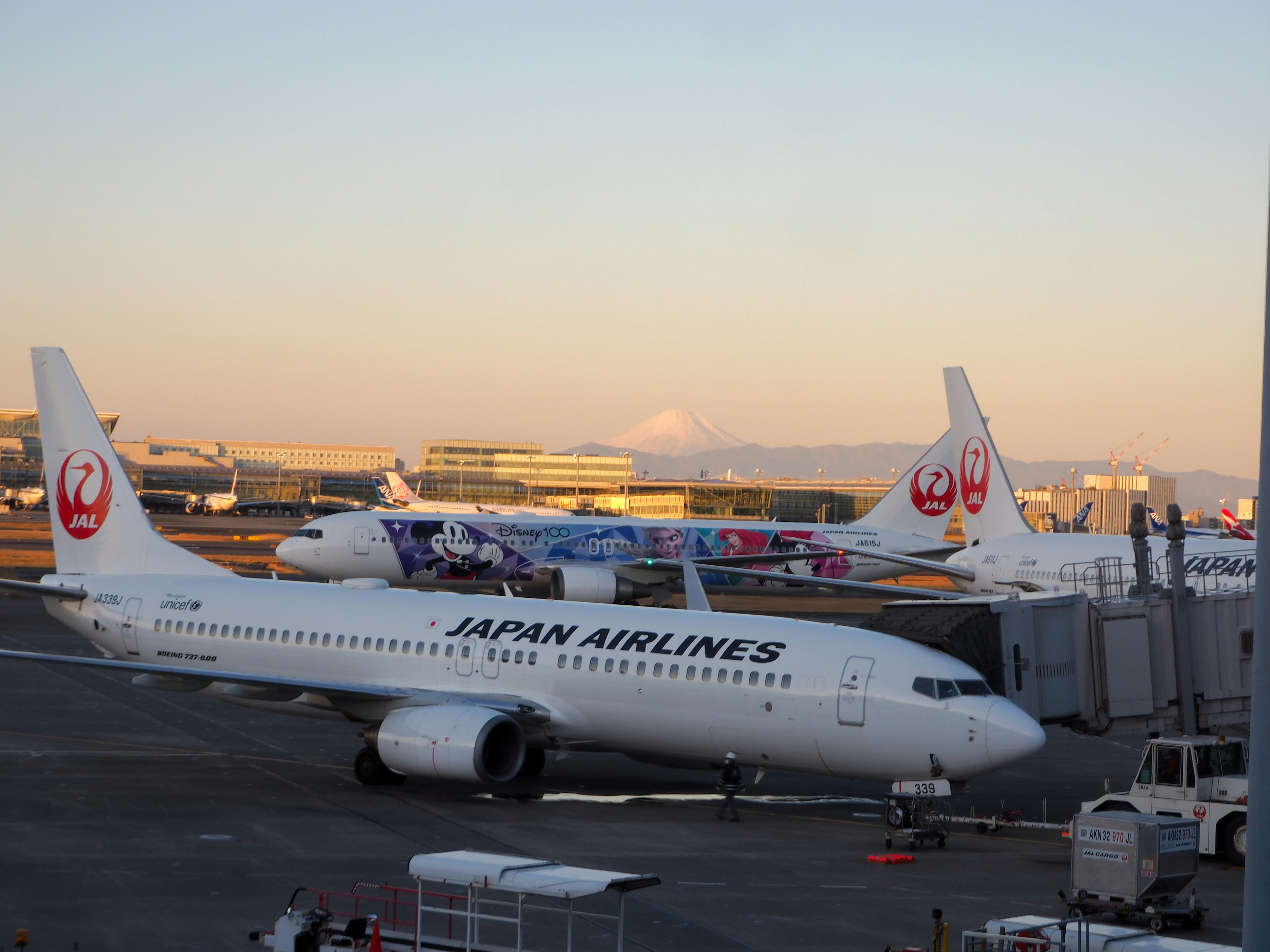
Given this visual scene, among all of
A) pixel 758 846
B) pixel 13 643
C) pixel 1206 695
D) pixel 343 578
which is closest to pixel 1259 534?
pixel 758 846

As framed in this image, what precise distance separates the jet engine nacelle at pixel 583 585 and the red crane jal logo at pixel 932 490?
20806 mm

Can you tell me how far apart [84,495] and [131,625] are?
384cm

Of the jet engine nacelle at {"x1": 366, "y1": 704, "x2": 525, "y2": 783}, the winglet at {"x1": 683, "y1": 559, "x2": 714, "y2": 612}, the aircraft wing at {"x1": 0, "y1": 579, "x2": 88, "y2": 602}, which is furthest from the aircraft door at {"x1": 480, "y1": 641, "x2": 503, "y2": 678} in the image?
the aircraft wing at {"x1": 0, "y1": 579, "x2": 88, "y2": 602}

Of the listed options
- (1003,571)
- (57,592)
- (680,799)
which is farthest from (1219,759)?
(1003,571)

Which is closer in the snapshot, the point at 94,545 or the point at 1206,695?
the point at 1206,695

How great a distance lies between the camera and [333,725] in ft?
125

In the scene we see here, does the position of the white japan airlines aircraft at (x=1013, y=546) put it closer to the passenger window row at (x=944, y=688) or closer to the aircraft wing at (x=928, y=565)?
the aircraft wing at (x=928, y=565)

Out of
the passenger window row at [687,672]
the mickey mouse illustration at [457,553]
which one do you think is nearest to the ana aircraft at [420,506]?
the mickey mouse illustration at [457,553]

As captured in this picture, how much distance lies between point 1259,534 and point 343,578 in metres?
61.3

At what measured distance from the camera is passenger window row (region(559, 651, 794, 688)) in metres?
25.2

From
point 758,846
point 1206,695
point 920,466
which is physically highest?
point 920,466

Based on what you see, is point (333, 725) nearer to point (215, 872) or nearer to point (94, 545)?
point (94, 545)

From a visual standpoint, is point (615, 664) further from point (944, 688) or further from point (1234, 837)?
point (1234, 837)

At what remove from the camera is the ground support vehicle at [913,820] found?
23.4 meters
